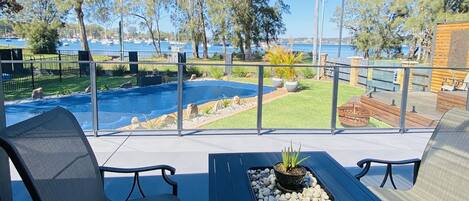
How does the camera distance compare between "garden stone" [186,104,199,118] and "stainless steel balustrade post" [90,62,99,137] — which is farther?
"garden stone" [186,104,199,118]

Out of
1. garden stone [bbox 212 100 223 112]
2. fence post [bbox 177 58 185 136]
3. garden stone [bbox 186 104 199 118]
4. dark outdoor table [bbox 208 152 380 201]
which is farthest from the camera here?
garden stone [bbox 212 100 223 112]

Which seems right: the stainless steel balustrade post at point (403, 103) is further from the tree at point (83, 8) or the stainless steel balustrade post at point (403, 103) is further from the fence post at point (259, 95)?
the tree at point (83, 8)

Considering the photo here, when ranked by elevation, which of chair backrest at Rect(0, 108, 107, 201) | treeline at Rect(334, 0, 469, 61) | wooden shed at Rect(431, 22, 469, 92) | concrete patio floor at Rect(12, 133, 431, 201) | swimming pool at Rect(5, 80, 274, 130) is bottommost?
concrete patio floor at Rect(12, 133, 431, 201)

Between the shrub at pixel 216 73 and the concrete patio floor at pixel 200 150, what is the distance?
2.68 meters

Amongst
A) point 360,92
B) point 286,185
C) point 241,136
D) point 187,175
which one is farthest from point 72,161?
point 360,92

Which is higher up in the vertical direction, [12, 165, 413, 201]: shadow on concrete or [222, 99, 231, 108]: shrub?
[222, 99, 231, 108]: shrub

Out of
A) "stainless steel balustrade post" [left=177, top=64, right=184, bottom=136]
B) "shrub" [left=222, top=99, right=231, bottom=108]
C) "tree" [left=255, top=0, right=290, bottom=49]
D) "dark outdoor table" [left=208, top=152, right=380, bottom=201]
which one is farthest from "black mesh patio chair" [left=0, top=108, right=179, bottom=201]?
"tree" [left=255, top=0, right=290, bottom=49]

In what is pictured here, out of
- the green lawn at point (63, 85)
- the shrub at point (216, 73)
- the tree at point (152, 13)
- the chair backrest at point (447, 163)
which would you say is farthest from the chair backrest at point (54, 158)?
the tree at point (152, 13)

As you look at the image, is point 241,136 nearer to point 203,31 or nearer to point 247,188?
point 247,188

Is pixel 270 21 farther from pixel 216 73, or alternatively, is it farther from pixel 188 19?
pixel 216 73

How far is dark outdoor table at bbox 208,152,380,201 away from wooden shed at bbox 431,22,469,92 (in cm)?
797

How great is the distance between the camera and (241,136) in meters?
4.90

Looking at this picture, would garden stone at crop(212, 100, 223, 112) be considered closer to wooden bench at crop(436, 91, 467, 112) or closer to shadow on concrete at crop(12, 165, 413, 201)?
shadow on concrete at crop(12, 165, 413, 201)

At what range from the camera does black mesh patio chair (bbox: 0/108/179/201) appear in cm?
141
